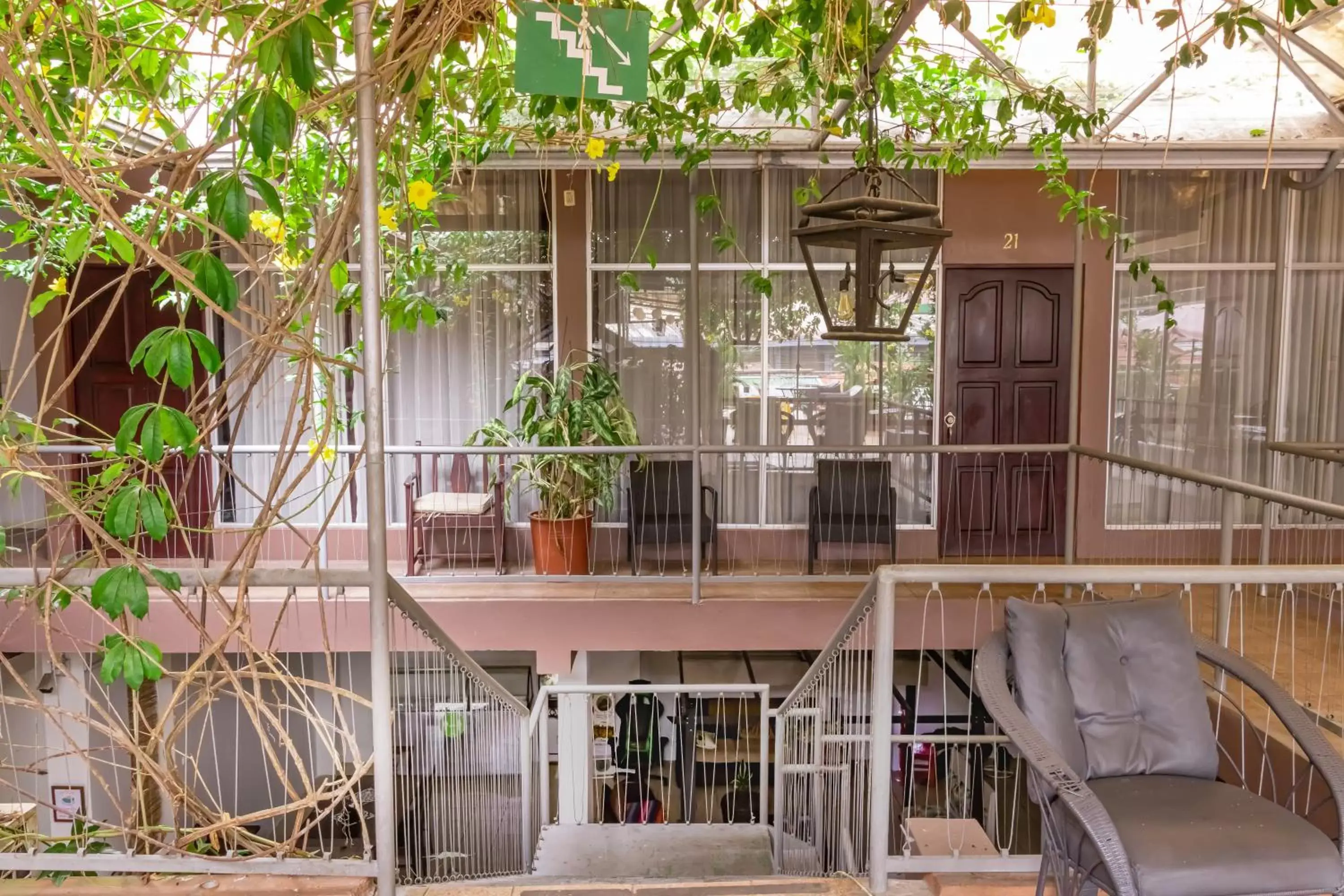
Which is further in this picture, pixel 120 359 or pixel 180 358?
pixel 120 359

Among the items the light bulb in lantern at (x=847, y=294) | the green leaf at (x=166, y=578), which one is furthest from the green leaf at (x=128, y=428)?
the light bulb in lantern at (x=847, y=294)

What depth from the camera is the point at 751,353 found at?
24.2 ft

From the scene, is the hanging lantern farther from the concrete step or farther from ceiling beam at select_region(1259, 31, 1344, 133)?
ceiling beam at select_region(1259, 31, 1344, 133)

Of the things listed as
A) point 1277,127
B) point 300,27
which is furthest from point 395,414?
point 1277,127

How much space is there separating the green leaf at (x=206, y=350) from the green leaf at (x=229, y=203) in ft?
0.84

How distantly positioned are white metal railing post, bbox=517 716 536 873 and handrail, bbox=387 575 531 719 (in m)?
0.06

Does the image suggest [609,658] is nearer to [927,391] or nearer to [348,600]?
[348,600]

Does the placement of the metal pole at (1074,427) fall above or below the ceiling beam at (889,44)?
below

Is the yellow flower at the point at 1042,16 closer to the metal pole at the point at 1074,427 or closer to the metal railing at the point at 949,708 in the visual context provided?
the metal railing at the point at 949,708

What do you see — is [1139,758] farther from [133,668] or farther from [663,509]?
[663,509]

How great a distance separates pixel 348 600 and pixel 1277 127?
5.90 meters

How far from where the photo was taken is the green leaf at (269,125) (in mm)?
2027

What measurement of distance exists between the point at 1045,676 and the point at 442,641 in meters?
1.88

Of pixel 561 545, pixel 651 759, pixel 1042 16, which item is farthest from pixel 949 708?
pixel 1042 16
